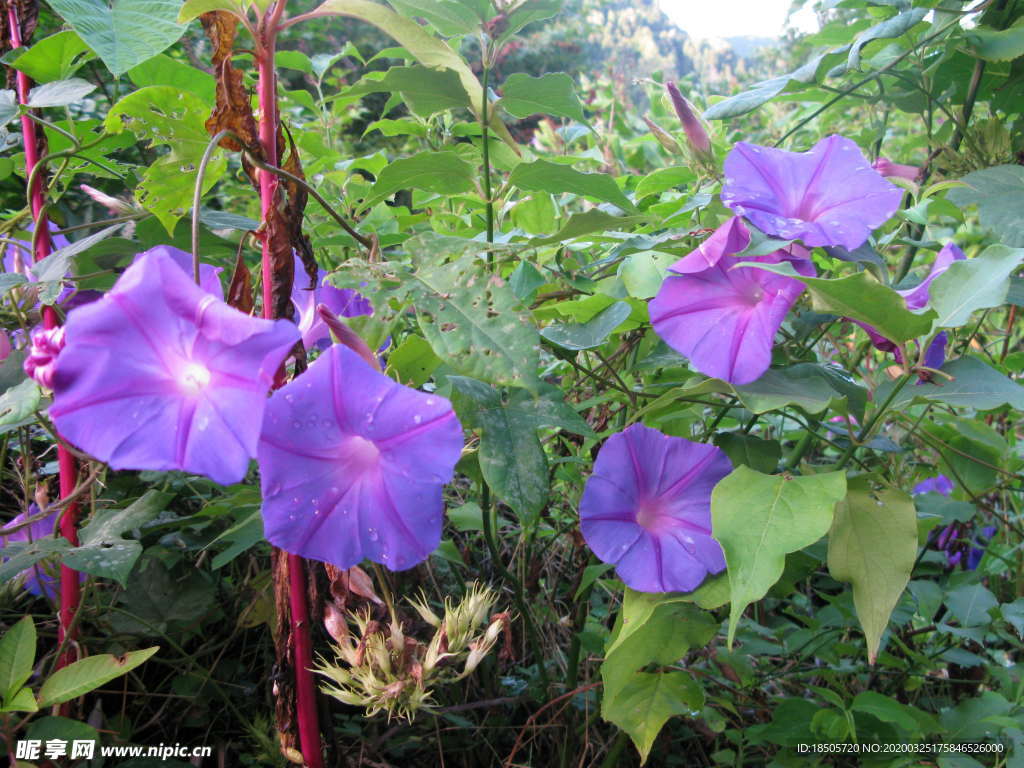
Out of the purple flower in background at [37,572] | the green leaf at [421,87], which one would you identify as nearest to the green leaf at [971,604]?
the green leaf at [421,87]

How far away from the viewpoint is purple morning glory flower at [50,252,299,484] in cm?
61

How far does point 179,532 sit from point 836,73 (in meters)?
1.46

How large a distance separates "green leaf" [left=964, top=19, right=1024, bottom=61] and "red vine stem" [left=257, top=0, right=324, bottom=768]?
1.12 meters

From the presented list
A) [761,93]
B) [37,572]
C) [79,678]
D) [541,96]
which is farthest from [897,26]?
[37,572]

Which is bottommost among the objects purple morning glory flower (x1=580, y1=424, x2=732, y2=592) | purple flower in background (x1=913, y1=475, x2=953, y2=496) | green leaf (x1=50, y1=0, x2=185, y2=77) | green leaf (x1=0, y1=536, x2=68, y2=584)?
purple flower in background (x1=913, y1=475, x2=953, y2=496)

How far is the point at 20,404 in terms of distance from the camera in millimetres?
759

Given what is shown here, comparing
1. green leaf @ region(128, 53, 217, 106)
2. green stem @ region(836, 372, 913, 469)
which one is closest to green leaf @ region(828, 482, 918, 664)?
green stem @ region(836, 372, 913, 469)

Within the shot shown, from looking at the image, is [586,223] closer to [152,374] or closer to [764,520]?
[764,520]

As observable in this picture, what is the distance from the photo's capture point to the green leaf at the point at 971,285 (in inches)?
28.3

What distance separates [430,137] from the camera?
1.65m

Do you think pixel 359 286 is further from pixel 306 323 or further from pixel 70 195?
pixel 70 195

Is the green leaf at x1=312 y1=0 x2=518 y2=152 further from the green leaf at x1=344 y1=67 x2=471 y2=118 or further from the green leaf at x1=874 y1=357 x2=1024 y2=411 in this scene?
the green leaf at x1=874 y1=357 x2=1024 y2=411

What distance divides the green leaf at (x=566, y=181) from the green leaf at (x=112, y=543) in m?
0.70

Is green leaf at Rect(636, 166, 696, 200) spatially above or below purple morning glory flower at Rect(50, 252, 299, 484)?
below
